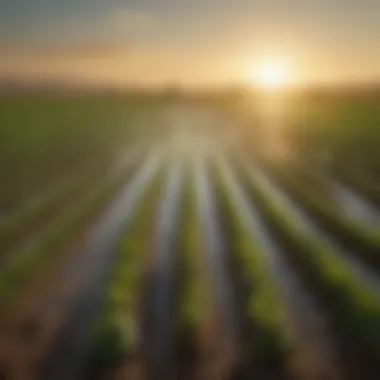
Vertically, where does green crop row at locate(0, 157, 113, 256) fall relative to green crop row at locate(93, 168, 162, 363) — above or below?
above

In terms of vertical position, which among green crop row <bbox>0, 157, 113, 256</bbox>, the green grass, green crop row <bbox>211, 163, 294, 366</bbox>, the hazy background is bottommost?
green crop row <bbox>211, 163, 294, 366</bbox>

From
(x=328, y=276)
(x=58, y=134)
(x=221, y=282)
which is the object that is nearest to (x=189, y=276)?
(x=221, y=282)

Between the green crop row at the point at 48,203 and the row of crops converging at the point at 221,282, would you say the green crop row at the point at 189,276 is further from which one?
the green crop row at the point at 48,203

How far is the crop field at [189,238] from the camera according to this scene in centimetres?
147

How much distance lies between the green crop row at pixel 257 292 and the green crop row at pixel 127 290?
0.18m

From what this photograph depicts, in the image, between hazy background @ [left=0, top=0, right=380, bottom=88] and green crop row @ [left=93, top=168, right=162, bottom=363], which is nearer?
green crop row @ [left=93, top=168, right=162, bottom=363]

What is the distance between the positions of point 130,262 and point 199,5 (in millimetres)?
669

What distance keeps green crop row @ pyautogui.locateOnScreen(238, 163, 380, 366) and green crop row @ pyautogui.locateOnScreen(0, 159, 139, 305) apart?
0.34 m

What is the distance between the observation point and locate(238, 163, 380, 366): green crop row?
57.9 inches

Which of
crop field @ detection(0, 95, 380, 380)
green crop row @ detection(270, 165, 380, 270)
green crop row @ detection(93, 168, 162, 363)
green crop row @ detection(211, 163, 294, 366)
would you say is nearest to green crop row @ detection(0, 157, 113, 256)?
crop field @ detection(0, 95, 380, 380)

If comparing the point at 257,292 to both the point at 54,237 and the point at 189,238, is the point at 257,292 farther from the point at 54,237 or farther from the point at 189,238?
the point at 54,237

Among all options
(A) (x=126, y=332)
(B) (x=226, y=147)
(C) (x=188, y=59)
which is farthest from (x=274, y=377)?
(C) (x=188, y=59)

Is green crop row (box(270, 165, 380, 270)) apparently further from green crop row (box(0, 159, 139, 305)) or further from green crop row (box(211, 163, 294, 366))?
green crop row (box(0, 159, 139, 305))

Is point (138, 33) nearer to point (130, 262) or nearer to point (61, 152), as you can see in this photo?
point (61, 152)
